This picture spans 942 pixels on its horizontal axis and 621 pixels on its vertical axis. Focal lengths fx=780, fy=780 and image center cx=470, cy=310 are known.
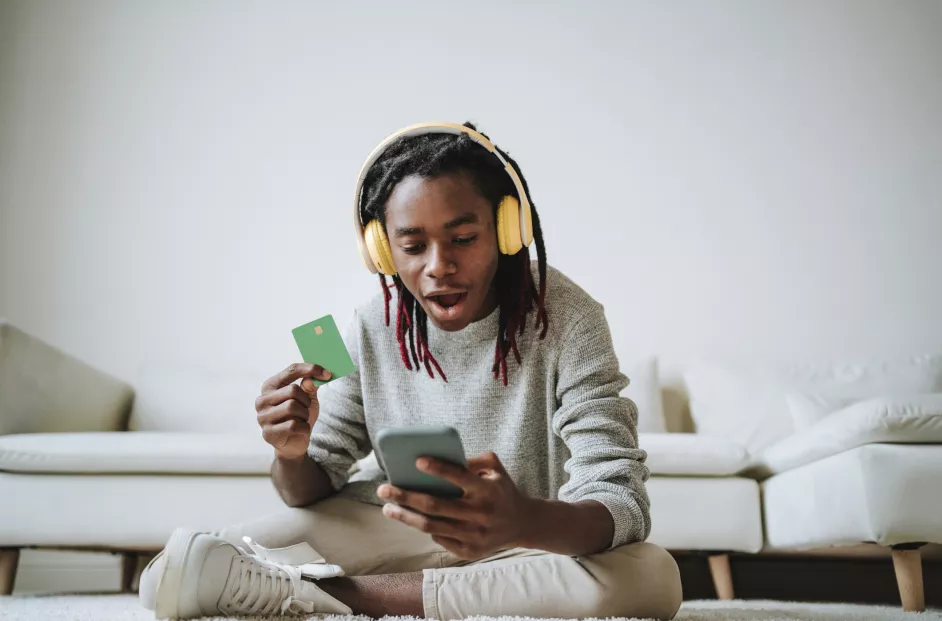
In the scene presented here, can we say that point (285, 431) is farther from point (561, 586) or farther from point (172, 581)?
point (561, 586)

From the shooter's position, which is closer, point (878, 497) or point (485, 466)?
point (485, 466)

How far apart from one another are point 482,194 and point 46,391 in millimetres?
1629

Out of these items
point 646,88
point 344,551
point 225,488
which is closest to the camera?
point 344,551

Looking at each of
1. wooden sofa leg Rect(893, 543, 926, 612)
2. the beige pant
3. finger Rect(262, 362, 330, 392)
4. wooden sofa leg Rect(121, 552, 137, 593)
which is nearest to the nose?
finger Rect(262, 362, 330, 392)

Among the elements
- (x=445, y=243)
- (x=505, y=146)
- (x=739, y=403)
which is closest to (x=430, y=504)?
(x=445, y=243)

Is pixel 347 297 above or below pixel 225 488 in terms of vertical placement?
above

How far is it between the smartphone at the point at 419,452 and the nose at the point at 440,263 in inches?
14.7

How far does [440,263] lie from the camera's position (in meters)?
1.12

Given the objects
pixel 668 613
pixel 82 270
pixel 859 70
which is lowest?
pixel 668 613

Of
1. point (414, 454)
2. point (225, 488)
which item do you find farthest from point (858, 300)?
point (414, 454)

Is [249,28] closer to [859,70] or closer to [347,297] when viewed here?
[347,297]

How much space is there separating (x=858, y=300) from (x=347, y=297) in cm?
176

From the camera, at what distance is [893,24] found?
2777 millimetres

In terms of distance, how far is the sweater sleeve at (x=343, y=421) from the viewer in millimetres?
1371
